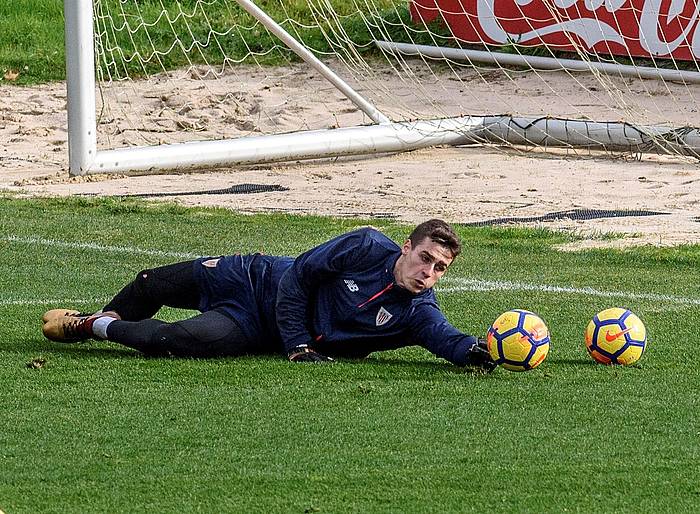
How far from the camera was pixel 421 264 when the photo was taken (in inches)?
251

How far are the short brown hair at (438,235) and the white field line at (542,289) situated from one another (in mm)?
2212

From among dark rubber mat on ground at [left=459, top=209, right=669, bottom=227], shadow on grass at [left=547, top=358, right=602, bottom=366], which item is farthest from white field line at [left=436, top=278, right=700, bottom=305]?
dark rubber mat on ground at [left=459, top=209, right=669, bottom=227]

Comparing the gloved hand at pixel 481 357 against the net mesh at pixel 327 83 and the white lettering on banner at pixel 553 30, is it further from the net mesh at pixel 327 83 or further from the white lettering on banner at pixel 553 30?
the white lettering on banner at pixel 553 30

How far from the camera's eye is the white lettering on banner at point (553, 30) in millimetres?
18594

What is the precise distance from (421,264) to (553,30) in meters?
13.1

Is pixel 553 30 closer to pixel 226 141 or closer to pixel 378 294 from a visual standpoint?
pixel 226 141

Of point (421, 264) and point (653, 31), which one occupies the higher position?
point (653, 31)

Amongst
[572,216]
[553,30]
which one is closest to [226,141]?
[572,216]

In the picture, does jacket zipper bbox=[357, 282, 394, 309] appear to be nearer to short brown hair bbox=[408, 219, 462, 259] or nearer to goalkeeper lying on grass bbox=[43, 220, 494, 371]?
goalkeeper lying on grass bbox=[43, 220, 494, 371]

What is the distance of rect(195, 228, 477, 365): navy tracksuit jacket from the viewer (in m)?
6.55

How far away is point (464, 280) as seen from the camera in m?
8.98

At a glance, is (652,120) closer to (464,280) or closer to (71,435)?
(464,280)

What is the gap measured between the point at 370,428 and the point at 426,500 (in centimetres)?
87

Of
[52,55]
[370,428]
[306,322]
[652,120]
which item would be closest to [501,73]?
[652,120]
